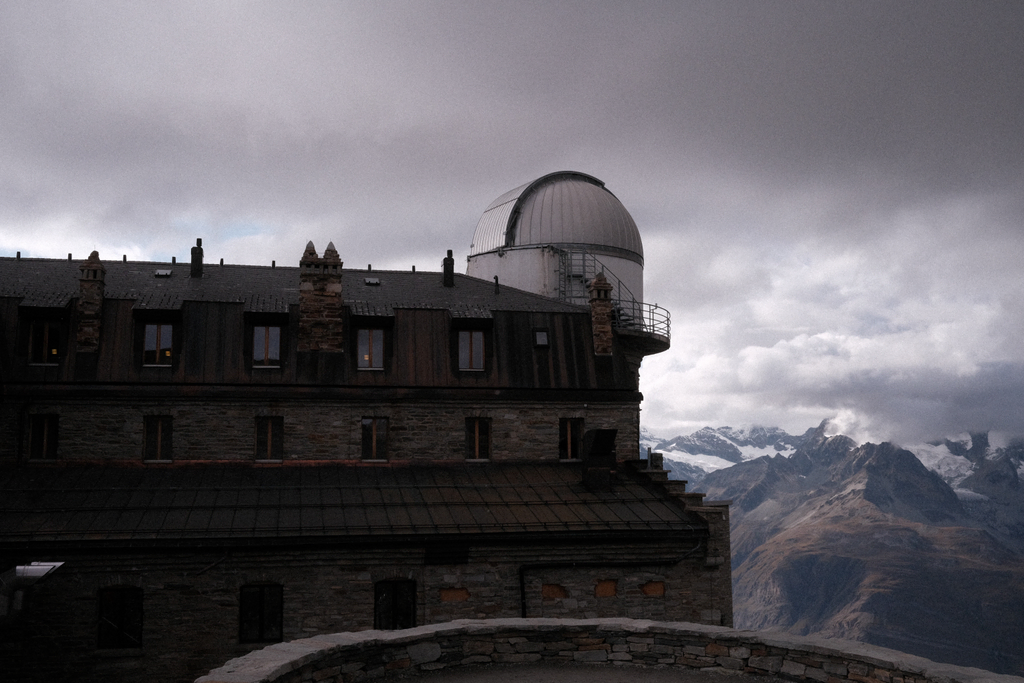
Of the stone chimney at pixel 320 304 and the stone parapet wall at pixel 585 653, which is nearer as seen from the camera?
the stone parapet wall at pixel 585 653

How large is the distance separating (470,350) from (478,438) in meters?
3.08

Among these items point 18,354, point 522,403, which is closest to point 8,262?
point 18,354

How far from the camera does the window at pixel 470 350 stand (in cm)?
3091

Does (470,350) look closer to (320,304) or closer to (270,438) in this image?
(320,304)

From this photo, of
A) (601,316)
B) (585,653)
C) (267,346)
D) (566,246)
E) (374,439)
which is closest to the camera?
(585,653)

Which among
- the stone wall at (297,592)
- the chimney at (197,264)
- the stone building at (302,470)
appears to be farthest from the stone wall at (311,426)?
the chimney at (197,264)

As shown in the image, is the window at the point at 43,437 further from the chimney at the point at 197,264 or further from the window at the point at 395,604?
the window at the point at 395,604

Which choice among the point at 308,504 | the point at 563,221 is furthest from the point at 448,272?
the point at 308,504

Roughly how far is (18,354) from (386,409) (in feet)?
37.2

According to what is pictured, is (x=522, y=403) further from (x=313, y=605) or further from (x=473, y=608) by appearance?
(x=313, y=605)

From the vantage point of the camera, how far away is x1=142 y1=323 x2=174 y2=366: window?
28.6m

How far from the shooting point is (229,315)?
29.6m

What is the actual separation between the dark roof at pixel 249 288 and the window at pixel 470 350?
2.43 ft

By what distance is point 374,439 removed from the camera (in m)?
29.3
